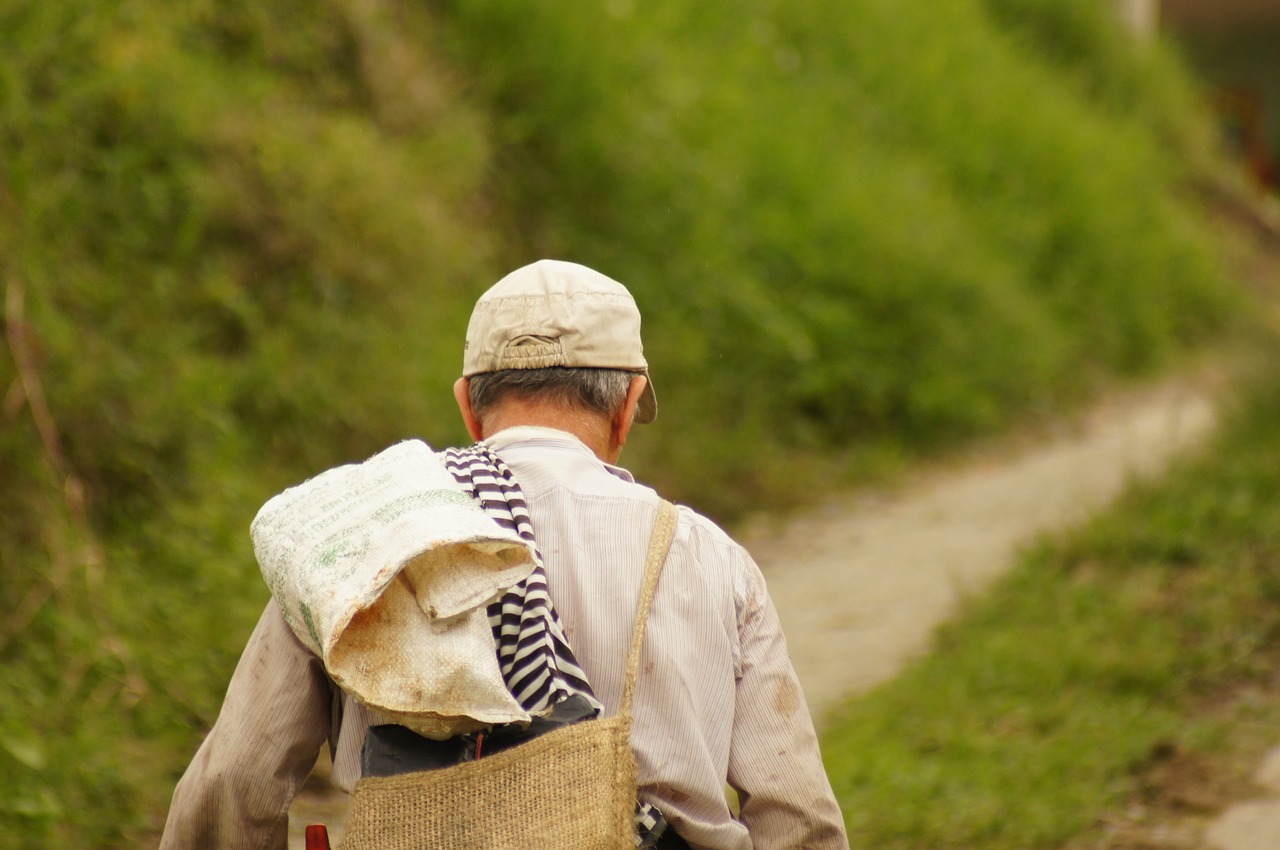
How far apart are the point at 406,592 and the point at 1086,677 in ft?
11.6

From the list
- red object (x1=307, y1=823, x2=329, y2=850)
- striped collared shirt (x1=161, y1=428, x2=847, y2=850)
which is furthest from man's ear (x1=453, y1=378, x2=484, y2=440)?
red object (x1=307, y1=823, x2=329, y2=850)

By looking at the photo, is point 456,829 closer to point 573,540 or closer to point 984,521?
point 573,540

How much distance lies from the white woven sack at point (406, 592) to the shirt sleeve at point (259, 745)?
0.43ft

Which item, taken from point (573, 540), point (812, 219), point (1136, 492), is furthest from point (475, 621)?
point (812, 219)

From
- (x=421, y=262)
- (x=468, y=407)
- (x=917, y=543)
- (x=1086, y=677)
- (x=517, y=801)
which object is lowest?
(x=517, y=801)

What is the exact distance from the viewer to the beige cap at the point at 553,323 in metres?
1.86

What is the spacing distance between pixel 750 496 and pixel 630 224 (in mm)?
1595

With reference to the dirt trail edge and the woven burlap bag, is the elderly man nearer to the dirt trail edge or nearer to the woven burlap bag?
the woven burlap bag

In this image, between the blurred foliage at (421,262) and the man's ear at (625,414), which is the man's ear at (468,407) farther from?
the blurred foliage at (421,262)

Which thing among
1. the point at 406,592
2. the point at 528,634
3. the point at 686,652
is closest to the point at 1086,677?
the point at 686,652

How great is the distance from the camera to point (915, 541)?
6602 millimetres

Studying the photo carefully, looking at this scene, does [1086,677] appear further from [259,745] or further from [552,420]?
[259,745]

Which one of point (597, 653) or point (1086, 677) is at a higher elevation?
point (1086, 677)

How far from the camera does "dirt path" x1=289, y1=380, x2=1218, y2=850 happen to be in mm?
5355
